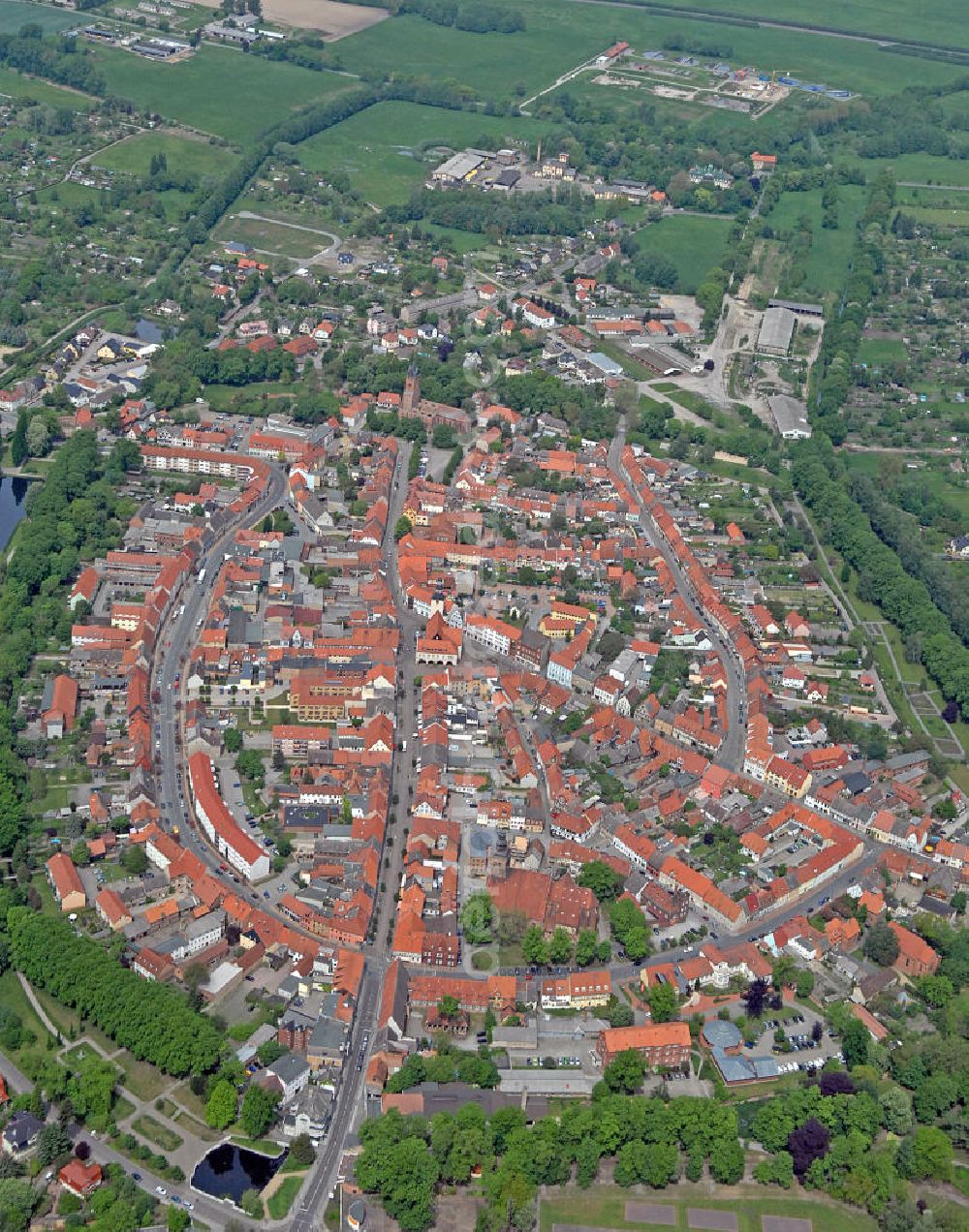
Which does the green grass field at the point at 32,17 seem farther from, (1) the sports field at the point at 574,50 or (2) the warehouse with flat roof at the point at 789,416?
(2) the warehouse with flat roof at the point at 789,416

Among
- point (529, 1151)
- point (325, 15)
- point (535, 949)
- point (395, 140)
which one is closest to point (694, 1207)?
point (529, 1151)

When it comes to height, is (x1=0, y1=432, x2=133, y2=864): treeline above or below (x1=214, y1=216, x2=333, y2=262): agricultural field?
below

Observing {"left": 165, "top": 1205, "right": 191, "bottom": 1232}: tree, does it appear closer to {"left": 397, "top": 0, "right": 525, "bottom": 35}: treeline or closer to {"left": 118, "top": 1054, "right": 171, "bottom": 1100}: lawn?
{"left": 118, "top": 1054, "right": 171, "bottom": 1100}: lawn

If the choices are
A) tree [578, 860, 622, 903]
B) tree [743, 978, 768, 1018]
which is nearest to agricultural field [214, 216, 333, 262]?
tree [578, 860, 622, 903]

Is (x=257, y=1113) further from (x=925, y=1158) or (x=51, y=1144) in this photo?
(x=925, y=1158)

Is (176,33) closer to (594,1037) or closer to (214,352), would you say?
(214,352)

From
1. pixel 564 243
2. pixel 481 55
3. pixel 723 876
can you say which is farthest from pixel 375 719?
pixel 481 55

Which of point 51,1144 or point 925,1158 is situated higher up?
point 925,1158
